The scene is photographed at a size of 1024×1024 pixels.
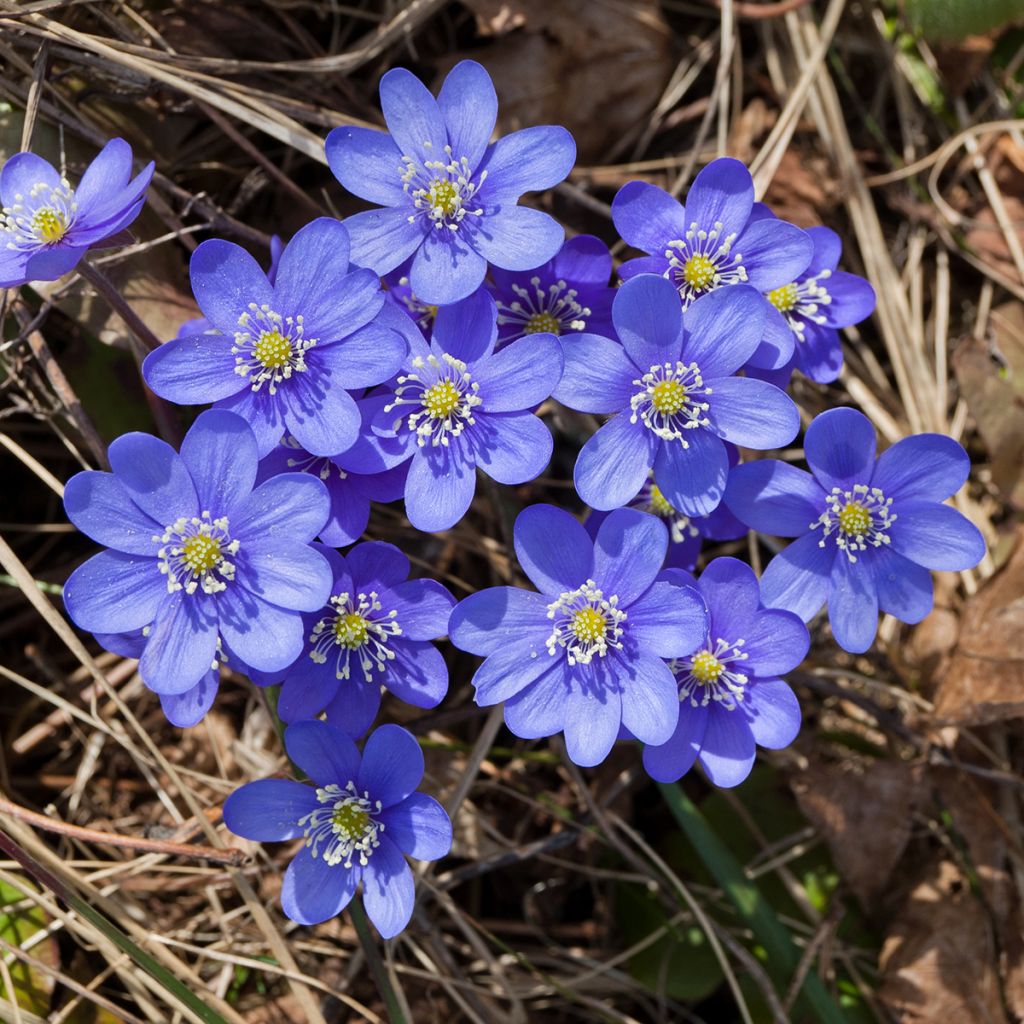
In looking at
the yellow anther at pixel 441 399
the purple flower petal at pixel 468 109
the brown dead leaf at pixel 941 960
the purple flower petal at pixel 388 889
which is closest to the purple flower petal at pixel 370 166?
the purple flower petal at pixel 468 109

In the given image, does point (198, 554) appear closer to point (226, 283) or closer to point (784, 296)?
point (226, 283)

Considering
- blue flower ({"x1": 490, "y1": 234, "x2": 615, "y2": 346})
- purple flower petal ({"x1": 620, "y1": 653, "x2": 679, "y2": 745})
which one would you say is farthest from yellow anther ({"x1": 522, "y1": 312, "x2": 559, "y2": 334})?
purple flower petal ({"x1": 620, "y1": 653, "x2": 679, "y2": 745})

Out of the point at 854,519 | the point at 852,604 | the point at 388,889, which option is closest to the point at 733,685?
the point at 852,604

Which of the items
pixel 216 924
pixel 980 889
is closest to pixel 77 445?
pixel 216 924

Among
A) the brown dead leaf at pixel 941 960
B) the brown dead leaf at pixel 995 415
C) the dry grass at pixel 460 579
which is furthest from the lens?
the brown dead leaf at pixel 995 415

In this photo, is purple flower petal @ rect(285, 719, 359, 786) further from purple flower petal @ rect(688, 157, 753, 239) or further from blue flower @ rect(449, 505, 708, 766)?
purple flower petal @ rect(688, 157, 753, 239)

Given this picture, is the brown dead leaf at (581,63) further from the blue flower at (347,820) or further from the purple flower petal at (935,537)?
the blue flower at (347,820)
